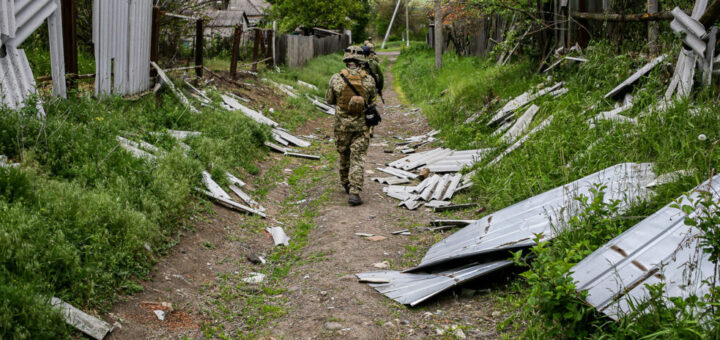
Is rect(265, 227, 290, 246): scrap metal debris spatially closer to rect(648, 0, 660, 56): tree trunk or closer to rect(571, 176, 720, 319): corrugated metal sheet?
rect(571, 176, 720, 319): corrugated metal sheet

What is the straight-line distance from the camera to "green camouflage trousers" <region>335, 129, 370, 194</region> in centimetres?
762

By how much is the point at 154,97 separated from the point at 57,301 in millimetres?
6104

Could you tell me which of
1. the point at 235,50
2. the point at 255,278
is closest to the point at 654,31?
the point at 255,278

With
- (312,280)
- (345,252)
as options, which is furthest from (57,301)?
(345,252)

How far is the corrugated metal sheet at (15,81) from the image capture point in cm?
584

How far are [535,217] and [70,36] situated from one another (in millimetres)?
6232

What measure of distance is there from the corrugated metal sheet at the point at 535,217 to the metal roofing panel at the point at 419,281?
11 centimetres

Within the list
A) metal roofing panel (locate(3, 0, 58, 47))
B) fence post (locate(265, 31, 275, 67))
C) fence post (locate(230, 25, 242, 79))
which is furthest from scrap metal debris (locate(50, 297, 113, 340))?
fence post (locate(265, 31, 275, 67))

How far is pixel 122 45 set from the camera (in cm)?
833

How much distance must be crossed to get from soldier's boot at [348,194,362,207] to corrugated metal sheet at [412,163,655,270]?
2.15 m

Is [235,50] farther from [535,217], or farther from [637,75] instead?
[535,217]

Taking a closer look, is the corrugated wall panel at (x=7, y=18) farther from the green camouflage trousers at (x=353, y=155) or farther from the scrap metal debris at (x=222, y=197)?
the green camouflage trousers at (x=353, y=155)

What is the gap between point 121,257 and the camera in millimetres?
4469

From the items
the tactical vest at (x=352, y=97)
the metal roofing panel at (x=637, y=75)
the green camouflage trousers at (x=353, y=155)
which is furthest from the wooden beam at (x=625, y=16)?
the green camouflage trousers at (x=353, y=155)
